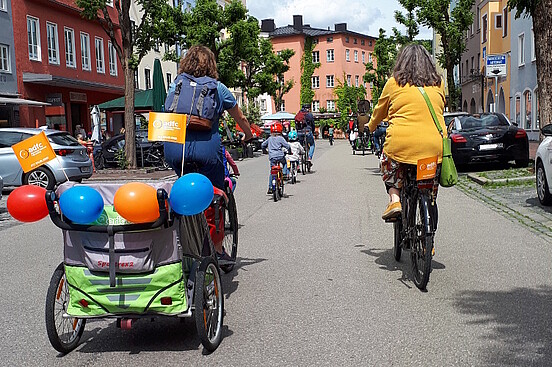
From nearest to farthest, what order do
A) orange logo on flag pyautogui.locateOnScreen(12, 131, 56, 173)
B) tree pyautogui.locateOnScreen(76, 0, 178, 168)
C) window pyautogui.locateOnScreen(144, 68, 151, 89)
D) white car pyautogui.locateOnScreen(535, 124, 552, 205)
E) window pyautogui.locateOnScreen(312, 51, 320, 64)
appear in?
orange logo on flag pyautogui.locateOnScreen(12, 131, 56, 173) → white car pyautogui.locateOnScreen(535, 124, 552, 205) → tree pyautogui.locateOnScreen(76, 0, 178, 168) → window pyautogui.locateOnScreen(144, 68, 151, 89) → window pyautogui.locateOnScreen(312, 51, 320, 64)

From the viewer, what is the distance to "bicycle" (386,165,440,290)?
18.3ft

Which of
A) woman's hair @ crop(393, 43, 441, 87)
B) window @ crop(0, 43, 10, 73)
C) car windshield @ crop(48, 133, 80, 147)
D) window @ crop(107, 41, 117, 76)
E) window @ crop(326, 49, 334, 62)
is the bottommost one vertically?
car windshield @ crop(48, 133, 80, 147)

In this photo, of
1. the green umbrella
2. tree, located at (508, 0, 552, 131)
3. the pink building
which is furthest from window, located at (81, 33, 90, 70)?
the pink building

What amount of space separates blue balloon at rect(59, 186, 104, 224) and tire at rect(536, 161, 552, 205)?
321 inches

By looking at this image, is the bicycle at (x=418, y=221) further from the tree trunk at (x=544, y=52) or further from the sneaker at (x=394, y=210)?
the tree trunk at (x=544, y=52)

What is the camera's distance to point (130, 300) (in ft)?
13.7

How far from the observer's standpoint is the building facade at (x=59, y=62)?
97.2 ft

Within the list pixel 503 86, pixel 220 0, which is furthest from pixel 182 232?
pixel 220 0

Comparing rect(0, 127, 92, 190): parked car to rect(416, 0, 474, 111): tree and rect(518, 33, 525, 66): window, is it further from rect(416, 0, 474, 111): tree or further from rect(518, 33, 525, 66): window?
rect(518, 33, 525, 66): window

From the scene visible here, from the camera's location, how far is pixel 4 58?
28.6 metres

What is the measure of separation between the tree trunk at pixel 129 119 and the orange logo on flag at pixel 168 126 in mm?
18735

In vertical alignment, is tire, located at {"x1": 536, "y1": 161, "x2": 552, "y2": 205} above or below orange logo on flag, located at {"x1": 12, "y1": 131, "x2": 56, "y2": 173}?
below

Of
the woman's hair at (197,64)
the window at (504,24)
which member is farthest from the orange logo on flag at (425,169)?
the window at (504,24)

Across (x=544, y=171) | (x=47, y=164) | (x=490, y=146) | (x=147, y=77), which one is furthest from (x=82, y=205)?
(x=147, y=77)
